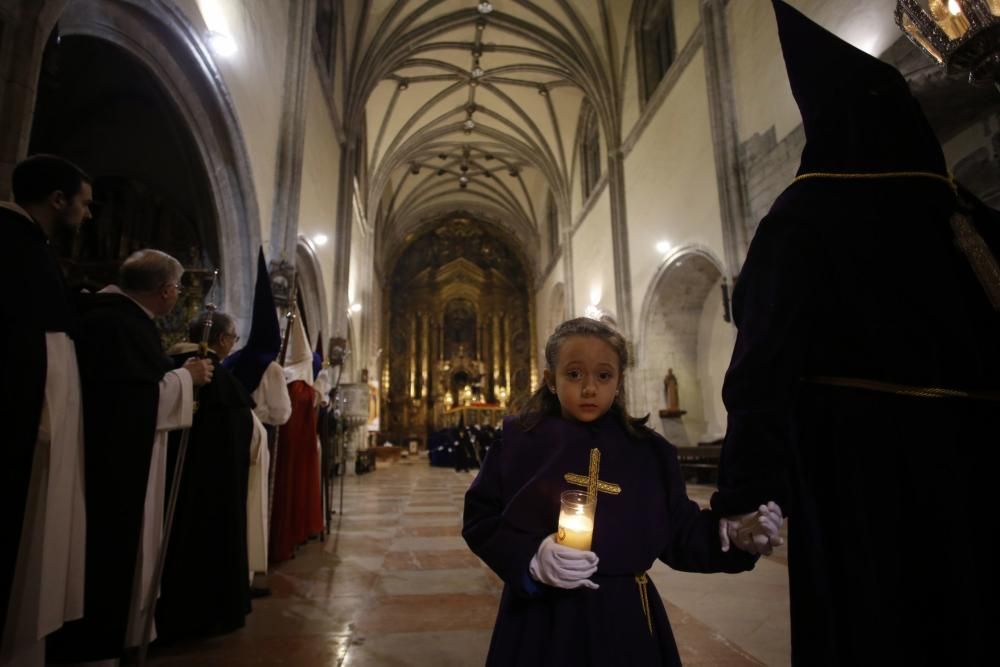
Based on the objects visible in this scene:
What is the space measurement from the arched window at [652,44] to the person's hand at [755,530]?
1135 cm

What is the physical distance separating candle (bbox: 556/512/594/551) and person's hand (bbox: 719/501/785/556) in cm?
26

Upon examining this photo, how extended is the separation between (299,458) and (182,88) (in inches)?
131

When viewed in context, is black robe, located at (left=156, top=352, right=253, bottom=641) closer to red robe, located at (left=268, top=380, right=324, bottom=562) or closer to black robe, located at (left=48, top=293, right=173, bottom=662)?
black robe, located at (left=48, top=293, right=173, bottom=662)

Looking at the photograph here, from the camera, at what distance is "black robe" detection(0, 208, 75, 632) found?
1.43 meters

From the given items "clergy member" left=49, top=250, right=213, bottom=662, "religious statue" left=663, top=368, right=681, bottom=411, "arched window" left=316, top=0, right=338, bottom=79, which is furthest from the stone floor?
"arched window" left=316, top=0, right=338, bottom=79

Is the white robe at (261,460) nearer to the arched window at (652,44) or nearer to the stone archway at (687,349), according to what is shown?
the stone archway at (687,349)

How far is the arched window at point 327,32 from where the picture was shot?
903cm

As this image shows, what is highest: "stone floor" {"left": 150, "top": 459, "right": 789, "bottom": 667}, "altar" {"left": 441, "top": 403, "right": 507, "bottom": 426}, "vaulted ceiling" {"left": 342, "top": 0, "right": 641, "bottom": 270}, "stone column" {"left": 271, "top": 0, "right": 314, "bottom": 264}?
"vaulted ceiling" {"left": 342, "top": 0, "right": 641, "bottom": 270}

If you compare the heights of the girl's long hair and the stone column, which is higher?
the stone column

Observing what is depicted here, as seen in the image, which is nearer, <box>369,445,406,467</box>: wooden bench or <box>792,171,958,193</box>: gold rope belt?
<box>792,171,958,193</box>: gold rope belt

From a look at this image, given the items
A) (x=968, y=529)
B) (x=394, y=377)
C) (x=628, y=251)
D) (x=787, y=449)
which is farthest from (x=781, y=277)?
(x=394, y=377)

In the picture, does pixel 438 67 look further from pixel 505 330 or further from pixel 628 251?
pixel 505 330

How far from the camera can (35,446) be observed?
1520 mm

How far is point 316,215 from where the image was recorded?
9.14m
